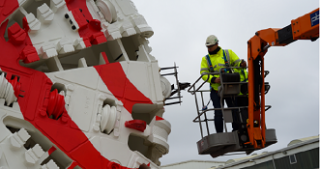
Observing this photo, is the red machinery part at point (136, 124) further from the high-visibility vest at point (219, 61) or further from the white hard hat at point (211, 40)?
the white hard hat at point (211, 40)

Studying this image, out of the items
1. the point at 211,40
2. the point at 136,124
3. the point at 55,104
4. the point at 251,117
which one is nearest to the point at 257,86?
the point at 251,117

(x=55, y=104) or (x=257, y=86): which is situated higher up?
(x=55, y=104)

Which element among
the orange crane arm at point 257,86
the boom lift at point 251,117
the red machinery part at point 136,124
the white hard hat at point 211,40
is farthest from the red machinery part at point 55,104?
the orange crane arm at point 257,86

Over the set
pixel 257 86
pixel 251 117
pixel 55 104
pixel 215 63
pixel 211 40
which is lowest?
pixel 251 117

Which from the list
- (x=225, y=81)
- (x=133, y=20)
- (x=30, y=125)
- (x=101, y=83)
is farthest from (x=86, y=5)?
(x=225, y=81)

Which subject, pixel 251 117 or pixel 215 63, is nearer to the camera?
pixel 251 117

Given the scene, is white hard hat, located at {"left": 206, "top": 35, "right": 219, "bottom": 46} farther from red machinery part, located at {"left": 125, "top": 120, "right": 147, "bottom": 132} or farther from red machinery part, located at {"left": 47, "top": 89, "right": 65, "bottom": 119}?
red machinery part, located at {"left": 47, "top": 89, "right": 65, "bottom": 119}

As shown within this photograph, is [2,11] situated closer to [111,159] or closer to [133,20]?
[133,20]

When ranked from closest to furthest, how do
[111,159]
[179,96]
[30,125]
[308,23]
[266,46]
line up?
1. [308,23]
2. [30,125]
3. [266,46]
4. [111,159]
5. [179,96]

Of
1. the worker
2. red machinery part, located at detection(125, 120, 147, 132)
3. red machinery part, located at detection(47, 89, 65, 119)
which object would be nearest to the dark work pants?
the worker

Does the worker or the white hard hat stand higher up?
the white hard hat

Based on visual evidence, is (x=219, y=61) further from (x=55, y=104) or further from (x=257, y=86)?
(x=55, y=104)

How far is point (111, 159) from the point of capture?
595 centimetres

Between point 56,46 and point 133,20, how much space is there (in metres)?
1.95
